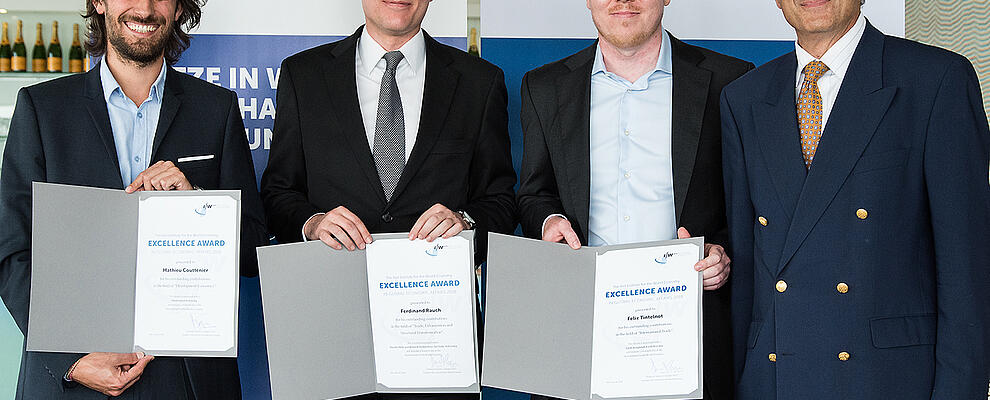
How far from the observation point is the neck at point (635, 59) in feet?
8.77

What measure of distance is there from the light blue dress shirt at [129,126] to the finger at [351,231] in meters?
0.65

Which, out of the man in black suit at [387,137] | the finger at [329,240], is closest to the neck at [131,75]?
the man in black suit at [387,137]

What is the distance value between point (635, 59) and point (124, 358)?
176 cm

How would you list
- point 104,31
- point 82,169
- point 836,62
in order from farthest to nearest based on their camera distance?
point 104,31
point 82,169
point 836,62

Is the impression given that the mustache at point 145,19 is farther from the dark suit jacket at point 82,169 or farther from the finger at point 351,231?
the finger at point 351,231

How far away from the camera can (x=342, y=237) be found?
239 cm

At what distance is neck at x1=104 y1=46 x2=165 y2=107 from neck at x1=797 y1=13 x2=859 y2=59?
194cm

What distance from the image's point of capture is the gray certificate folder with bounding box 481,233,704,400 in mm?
2297

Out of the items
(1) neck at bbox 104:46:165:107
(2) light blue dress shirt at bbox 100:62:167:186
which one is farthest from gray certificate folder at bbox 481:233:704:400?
(1) neck at bbox 104:46:165:107

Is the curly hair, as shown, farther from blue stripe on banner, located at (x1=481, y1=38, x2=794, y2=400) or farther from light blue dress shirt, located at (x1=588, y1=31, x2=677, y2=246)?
light blue dress shirt, located at (x1=588, y1=31, x2=677, y2=246)

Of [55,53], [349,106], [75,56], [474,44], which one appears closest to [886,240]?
[349,106]

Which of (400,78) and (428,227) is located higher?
(400,78)

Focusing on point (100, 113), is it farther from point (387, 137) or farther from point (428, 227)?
point (428, 227)

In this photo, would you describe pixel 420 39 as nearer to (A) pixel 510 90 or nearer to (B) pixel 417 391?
(A) pixel 510 90
